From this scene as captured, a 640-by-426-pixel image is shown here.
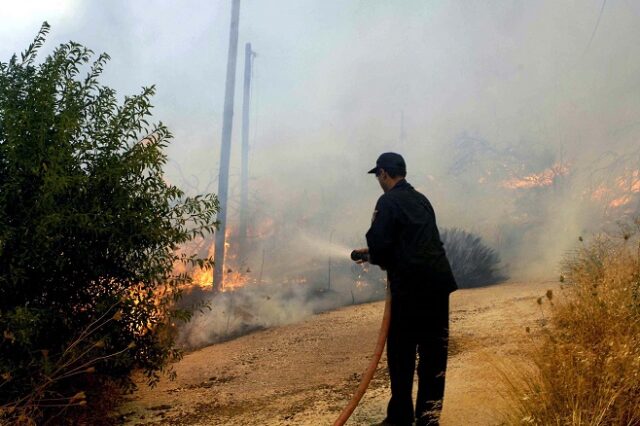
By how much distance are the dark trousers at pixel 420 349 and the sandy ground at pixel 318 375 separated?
316 millimetres

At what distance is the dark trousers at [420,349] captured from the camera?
11.8 feet

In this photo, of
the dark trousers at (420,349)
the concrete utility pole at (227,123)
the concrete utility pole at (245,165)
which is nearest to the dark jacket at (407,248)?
the dark trousers at (420,349)

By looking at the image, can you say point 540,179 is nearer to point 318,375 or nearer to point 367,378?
point 318,375

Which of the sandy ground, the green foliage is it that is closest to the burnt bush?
the sandy ground

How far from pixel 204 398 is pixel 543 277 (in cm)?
952

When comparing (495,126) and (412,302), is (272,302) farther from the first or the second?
(495,126)

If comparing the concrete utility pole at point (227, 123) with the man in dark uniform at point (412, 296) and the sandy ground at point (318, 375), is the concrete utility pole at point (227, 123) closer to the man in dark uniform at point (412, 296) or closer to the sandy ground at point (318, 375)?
the sandy ground at point (318, 375)

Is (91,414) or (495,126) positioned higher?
(495,126)

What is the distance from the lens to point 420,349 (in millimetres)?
3695

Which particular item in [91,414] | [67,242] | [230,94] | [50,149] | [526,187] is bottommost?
[91,414]

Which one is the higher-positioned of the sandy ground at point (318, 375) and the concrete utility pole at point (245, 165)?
the concrete utility pole at point (245, 165)

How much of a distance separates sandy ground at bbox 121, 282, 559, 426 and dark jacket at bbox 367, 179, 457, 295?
624mm

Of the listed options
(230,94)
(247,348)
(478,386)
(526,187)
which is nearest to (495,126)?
(526,187)

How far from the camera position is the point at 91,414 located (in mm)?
4727
